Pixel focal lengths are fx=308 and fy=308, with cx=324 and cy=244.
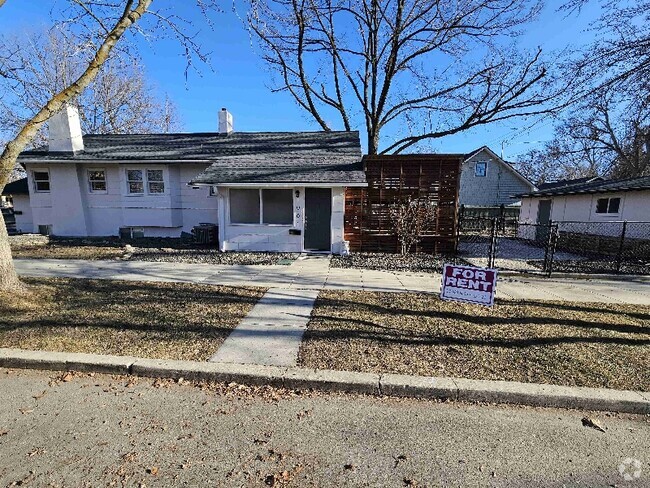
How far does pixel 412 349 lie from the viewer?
384 centimetres

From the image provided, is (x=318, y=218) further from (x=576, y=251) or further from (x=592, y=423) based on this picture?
(x=576, y=251)

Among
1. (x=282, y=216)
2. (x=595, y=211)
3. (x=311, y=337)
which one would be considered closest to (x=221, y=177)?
(x=282, y=216)

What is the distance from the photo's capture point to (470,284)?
457 cm

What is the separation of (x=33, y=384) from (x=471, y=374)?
4.55 m

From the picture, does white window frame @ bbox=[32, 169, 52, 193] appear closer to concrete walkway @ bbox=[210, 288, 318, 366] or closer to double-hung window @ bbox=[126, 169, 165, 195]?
double-hung window @ bbox=[126, 169, 165, 195]

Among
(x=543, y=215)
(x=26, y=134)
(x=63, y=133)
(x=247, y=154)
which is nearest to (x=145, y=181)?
(x=63, y=133)

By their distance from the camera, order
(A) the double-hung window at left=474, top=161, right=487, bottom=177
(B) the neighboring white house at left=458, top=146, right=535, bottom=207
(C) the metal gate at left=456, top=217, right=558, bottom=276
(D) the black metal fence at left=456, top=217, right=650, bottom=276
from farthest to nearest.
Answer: (A) the double-hung window at left=474, top=161, right=487, bottom=177
(B) the neighboring white house at left=458, top=146, right=535, bottom=207
(D) the black metal fence at left=456, top=217, right=650, bottom=276
(C) the metal gate at left=456, top=217, right=558, bottom=276

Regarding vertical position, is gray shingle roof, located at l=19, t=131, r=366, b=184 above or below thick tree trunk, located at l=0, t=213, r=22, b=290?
above

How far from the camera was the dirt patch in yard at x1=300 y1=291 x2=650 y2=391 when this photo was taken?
3.37m

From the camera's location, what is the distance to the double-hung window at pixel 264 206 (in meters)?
11.0

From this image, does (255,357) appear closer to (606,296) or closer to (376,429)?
(376,429)

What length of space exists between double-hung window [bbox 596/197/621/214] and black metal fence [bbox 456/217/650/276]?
2.80 ft

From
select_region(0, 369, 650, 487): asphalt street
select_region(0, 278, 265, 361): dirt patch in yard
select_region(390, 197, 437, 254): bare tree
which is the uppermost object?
select_region(390, 197, 437, 254): bare tree

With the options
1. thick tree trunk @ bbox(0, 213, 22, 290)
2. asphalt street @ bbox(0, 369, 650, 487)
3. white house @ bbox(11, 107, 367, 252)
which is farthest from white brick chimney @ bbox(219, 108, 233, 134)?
asphalt street @ bbox(0, 369, 650, 487)
